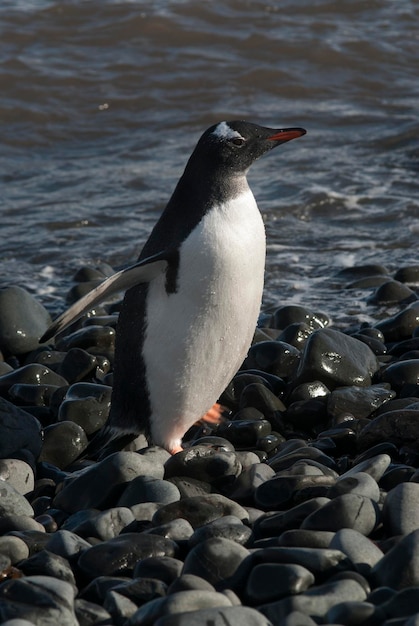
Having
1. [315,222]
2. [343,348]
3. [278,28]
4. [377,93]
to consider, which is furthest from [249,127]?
[278,28]

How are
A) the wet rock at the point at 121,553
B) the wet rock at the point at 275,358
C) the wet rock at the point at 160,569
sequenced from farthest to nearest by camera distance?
the wet rock at the point at 275,358 → the wet rock at the point at 121,553 → the wet rock at the point at 160,569

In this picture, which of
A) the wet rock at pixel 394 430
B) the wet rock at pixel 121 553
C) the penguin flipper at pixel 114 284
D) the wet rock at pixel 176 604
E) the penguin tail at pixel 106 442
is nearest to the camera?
the wet rock at pixel 176 604

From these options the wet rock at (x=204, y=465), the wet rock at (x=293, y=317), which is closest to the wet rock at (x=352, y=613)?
the wet rock at (x=204, y=465)

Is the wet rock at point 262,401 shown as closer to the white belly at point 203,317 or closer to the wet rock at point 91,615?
the white belly at point 203,317

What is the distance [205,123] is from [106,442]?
864 centimetres

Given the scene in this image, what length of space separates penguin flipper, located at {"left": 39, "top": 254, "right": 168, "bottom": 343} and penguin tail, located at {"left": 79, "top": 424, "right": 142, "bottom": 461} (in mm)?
672

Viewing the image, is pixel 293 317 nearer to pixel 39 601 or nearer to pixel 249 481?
pixel 249 481

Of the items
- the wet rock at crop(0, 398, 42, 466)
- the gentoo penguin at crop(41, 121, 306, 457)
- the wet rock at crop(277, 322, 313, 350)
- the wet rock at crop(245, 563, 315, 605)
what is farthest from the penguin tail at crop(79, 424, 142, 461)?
the wet rock at crop(245, 563, 315, 605)

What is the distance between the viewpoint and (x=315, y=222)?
10.5 m

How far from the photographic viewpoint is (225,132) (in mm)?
5641

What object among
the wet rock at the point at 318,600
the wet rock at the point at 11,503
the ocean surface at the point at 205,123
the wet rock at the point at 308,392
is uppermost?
the wet rock at the point at 318,600

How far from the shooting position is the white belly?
535cm

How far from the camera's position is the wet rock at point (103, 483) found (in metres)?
4.55

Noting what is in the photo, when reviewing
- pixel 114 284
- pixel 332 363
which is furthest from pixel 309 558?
pixel 332 363
